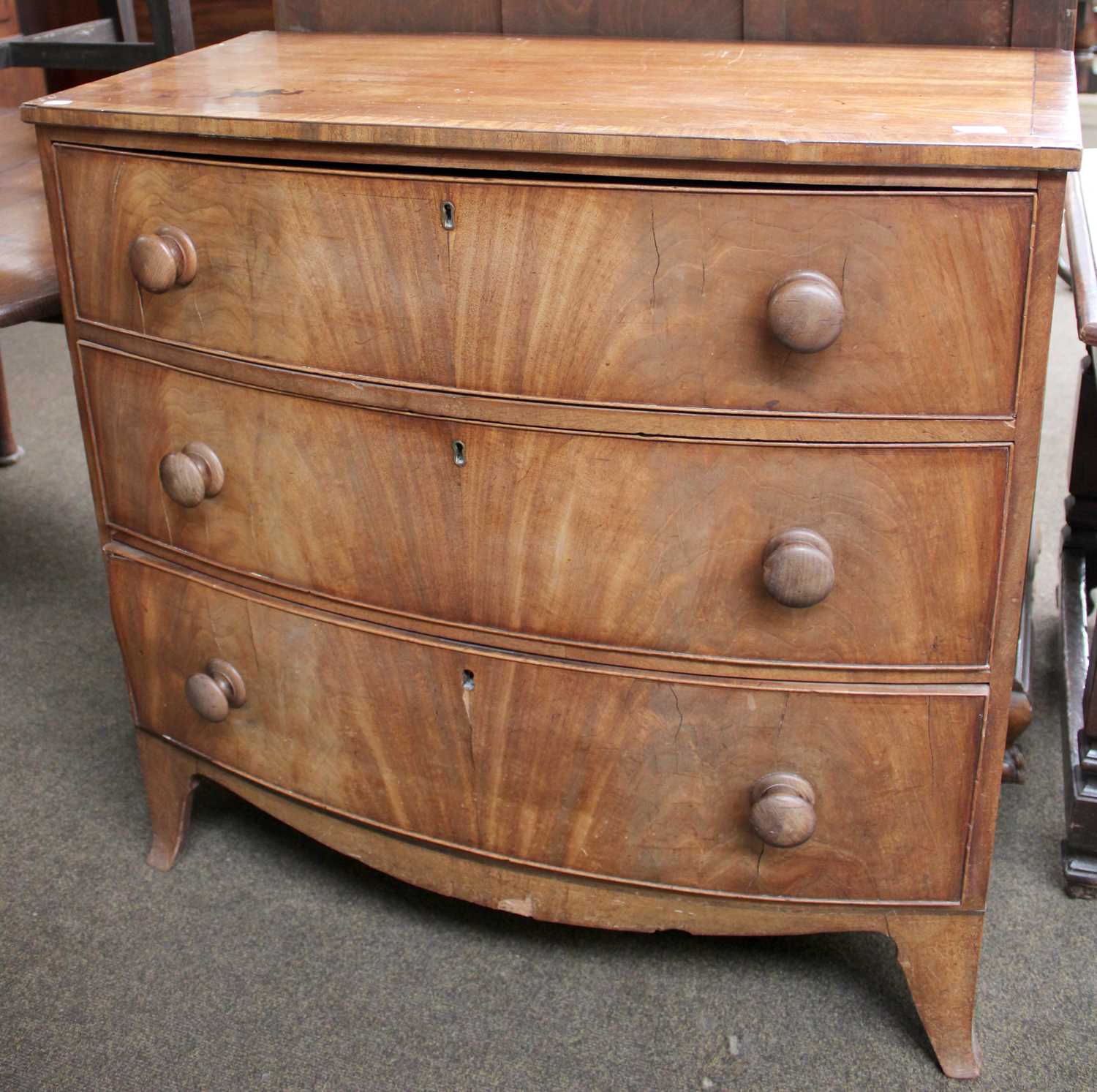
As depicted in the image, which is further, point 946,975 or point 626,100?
point 946,975

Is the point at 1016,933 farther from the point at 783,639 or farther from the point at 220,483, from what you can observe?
the point at 220,483

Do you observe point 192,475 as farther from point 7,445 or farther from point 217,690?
point 7,445

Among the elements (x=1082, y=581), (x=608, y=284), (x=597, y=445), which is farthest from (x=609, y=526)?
(x=1082, y=581)

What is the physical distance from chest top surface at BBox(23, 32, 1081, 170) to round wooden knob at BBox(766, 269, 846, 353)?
88mm

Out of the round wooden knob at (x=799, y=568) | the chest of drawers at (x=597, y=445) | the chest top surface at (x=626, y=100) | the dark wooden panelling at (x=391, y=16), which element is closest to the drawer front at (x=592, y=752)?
the chest of drawers at (x=597, y=445)

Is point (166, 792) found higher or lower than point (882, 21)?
lower

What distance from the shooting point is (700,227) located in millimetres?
966

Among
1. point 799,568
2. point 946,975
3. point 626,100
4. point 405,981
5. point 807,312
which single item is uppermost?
point 626,100

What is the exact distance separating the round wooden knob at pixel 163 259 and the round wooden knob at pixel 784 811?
2.33ft

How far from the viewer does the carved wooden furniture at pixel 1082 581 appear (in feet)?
4.54

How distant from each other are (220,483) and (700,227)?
556 millimetres

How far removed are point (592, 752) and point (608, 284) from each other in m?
0.45

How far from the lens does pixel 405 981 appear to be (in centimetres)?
139

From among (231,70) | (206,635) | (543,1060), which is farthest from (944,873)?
(231,70)
